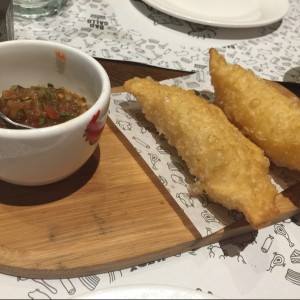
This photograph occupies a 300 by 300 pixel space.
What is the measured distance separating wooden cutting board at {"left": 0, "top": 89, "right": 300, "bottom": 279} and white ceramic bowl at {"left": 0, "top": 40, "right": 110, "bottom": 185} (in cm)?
7

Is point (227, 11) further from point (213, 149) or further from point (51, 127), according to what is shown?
point (51, 127)

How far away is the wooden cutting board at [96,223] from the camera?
105 cm

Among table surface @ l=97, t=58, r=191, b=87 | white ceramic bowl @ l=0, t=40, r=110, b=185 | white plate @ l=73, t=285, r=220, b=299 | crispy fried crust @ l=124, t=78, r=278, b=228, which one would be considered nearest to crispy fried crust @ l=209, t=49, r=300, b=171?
crispy fried crust @ l=124, t=78, r=278, b=228

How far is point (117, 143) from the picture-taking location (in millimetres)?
1374

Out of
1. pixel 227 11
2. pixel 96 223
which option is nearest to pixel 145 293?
pixel 96 223

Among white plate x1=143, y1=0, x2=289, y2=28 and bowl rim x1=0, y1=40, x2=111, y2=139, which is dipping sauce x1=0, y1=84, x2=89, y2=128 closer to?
bowl rim x1=0, y1=40, x2=111, y2=139

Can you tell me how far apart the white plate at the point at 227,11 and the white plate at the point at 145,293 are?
1.48 meters

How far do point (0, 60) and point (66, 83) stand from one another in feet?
0.61

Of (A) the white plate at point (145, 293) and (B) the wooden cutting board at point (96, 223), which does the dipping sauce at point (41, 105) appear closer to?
(B) the wooden cutting board at point (96, 223)

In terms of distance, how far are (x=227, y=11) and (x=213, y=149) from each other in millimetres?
1166

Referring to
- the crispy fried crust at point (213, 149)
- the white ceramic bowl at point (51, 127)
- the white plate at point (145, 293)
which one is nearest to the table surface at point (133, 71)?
the crispy fried crust at point (213, 149)

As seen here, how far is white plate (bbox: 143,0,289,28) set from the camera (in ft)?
6.59

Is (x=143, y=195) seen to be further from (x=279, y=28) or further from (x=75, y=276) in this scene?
(x=279, y=28)

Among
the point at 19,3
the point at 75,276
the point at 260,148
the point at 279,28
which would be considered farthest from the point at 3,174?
the point at 279,28
